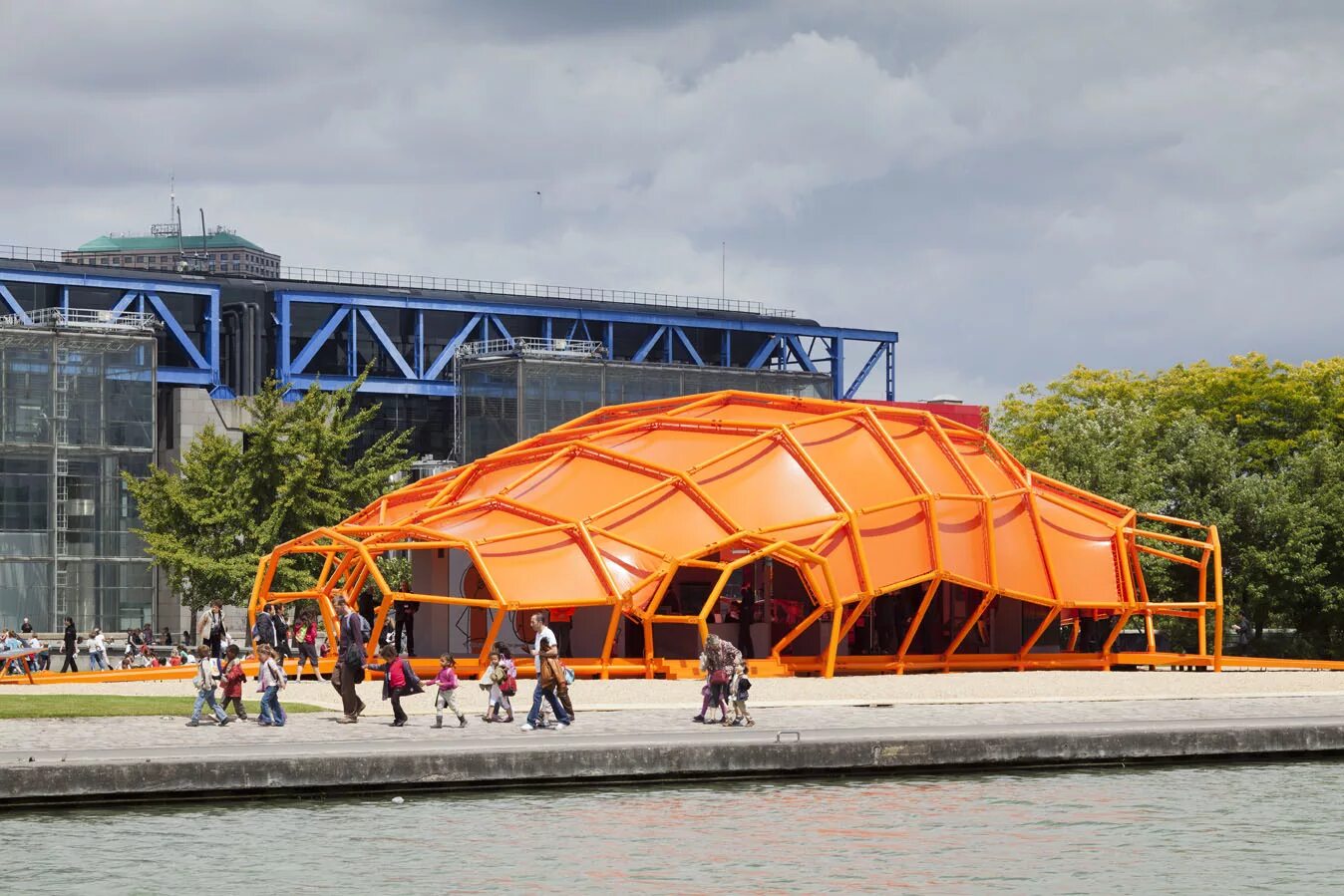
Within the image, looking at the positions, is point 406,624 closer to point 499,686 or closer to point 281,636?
point 281,636

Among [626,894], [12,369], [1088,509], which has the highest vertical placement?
[12,369]

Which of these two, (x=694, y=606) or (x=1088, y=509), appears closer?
(x=694, y=606)

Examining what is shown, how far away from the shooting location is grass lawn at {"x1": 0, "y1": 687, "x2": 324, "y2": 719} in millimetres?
29938

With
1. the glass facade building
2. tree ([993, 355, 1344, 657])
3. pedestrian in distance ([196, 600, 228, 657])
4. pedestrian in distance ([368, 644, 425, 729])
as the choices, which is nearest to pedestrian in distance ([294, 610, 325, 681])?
pedestrian in distance ([196, 600, 228, 657])

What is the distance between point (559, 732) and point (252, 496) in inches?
1297

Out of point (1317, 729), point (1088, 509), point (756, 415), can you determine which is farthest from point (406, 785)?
point (1088, 509)

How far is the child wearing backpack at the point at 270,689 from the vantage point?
28406 millimetres

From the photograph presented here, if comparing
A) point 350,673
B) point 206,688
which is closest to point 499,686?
point 350,673

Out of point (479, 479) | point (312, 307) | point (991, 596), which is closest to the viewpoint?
point (991, 596)

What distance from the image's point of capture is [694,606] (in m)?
43.9

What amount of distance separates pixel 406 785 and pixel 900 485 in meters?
22.2

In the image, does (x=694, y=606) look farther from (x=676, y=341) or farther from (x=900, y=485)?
(x=676, y=341)

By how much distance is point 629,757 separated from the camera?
79.3ft

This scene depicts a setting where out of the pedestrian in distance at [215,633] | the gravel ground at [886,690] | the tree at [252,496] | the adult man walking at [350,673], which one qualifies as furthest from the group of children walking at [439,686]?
the tree at [252,496]
